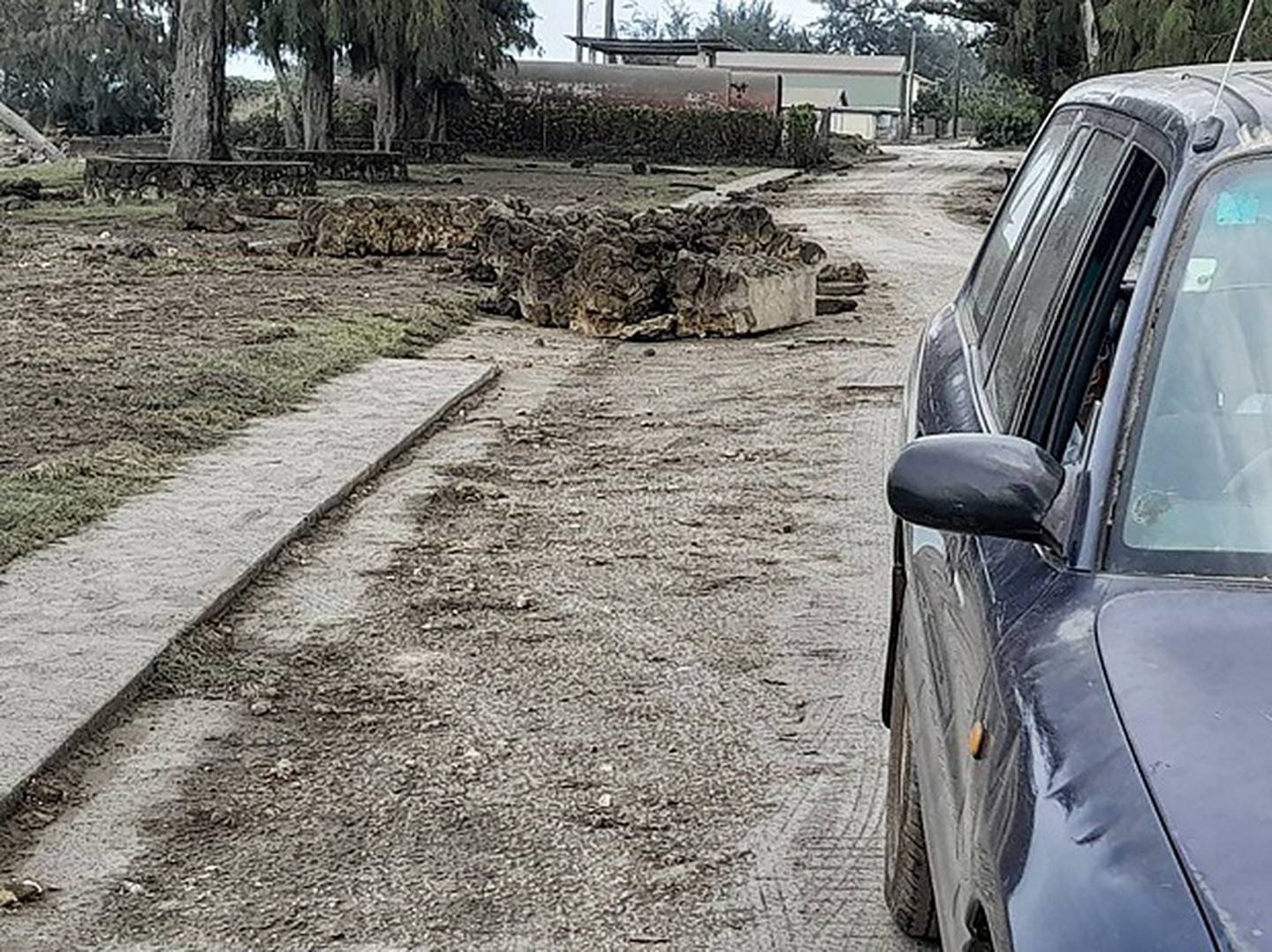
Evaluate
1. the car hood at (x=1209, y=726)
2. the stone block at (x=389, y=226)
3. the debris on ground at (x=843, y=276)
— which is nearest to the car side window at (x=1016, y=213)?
the car hood at (x=1209, y=726)

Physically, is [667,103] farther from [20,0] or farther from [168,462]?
[168,462]

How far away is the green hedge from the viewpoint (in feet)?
175

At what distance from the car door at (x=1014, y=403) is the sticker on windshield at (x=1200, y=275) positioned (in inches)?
12.3

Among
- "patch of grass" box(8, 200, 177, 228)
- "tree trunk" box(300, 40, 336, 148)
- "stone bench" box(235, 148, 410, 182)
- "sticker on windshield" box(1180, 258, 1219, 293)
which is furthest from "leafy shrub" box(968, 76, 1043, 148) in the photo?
"sticker on windshield" box(1180, 258, 1219, 293)

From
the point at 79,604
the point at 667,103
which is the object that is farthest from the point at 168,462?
the point at 667,103

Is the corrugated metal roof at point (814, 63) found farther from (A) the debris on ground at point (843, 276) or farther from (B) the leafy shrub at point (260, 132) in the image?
(A) the debris on ground at point (843, 276)

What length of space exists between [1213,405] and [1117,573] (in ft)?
1.18

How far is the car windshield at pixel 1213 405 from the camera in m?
2.60

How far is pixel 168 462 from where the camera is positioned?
891 centimetres

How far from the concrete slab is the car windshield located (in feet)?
10.4

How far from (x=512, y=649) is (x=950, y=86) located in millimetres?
114714

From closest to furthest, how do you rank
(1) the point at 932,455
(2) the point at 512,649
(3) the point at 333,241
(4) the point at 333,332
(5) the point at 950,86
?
(1) the point at 932,455
(2) the point at 512,649
(4) the point at 333,332
(3) the point at 333,241
(5) the point at 950,86

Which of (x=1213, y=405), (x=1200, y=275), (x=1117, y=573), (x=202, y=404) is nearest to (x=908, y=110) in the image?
(x=202, y=404)

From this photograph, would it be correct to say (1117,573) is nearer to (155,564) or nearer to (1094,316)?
(1094,316)
